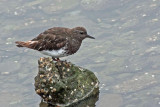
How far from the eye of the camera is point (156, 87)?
1219 cm

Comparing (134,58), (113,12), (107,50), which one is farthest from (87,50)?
(113,12)

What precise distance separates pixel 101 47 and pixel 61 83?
239 inches

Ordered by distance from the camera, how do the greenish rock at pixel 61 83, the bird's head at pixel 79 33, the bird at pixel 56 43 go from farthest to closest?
the bird's head at pixel 79 33
the bird at pixel 56 43
the greenish rock at pixel 61 83

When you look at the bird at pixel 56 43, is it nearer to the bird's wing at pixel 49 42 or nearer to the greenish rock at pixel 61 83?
the bird's wing at pixel 49 42

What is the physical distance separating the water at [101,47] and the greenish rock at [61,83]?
25.1 inches

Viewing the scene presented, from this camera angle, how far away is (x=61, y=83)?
33.5 ft

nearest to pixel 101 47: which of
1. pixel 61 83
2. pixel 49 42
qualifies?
pixel 49 42

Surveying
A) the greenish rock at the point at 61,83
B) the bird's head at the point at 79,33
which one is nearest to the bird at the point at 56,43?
the bird's head at the point at 79,33

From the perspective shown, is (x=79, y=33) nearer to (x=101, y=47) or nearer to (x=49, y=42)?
(x=49, y=42)

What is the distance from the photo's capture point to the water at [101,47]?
12.2m

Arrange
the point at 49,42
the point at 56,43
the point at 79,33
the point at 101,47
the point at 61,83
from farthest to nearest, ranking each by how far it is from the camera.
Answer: the point at 101,47
the point at 79,33
the point at 49,42
the point at 56,43
the point at 61,83

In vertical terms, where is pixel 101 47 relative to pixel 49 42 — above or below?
below

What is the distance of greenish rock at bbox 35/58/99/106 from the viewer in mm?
10141

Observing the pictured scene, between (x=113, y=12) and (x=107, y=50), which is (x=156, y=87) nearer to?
(x=107, y=50)
